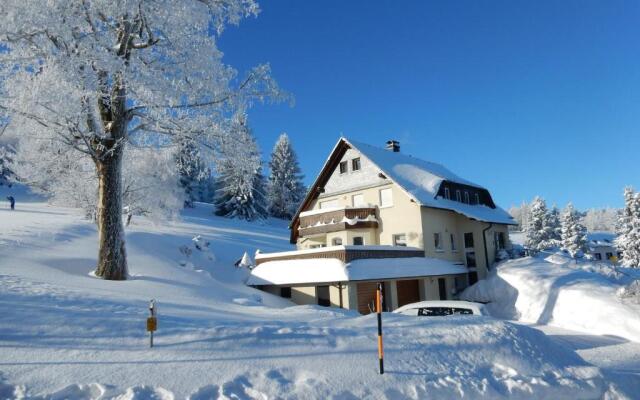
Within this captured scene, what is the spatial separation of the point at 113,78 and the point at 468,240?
2586cm

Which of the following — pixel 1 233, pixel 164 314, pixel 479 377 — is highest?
pixel 1 233

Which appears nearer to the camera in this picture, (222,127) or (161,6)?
(161,6)

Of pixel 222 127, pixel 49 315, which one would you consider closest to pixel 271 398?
pixel 49 315

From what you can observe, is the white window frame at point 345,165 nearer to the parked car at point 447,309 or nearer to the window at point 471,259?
the window at point 471,259

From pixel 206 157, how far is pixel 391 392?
1039 centimetres

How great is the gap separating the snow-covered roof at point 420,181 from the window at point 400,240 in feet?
9.52

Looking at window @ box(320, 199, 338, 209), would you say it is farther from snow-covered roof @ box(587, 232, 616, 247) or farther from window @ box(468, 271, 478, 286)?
snow-covered roof @ box(587, 232, 616, 247)

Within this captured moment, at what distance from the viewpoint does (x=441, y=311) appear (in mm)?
15102

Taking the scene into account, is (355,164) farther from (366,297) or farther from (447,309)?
(447,309)

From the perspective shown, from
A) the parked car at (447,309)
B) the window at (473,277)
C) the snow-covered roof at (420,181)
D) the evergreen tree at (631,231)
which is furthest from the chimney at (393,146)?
the evergreen tree at (631,231)

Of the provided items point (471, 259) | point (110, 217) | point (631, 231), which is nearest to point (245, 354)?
point (110, 217)

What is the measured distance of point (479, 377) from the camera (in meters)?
7.70

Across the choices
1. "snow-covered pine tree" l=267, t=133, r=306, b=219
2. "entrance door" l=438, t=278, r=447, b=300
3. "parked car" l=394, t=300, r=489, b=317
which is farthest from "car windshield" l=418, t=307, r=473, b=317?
"snow-covered pine tree" l=267, t=133, r=306, b=219

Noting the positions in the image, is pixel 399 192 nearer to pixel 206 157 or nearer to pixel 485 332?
pixel 206 157
